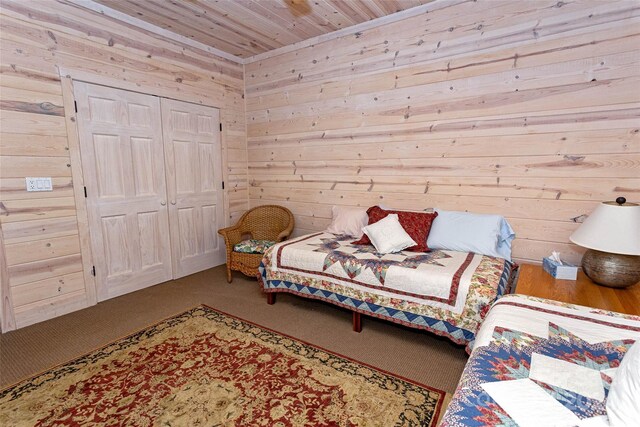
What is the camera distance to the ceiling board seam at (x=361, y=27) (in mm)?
2777

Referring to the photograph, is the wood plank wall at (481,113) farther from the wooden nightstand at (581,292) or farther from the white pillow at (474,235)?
the wooden nightstand at (581,292)

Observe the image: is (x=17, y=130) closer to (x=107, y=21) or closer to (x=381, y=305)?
(x=107, y=21)

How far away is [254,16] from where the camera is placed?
2.97 metres

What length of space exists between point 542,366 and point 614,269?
4.01 feet

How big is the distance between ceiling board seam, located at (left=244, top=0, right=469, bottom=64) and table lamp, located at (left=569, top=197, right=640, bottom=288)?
2008mm

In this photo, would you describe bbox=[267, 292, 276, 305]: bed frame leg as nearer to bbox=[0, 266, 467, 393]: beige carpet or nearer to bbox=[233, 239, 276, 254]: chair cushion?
bbox=[0, 266, 467, 393]: beige carpet

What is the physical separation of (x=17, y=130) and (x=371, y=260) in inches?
112

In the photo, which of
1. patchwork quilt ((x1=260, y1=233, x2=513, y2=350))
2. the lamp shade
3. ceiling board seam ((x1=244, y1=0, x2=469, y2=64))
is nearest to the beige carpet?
patchwork quilt ((x1=260, y1=233, x2=513, y2=350))

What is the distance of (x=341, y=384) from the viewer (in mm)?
1869

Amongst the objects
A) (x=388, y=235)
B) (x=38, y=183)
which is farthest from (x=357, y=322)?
(x=38, y=183)

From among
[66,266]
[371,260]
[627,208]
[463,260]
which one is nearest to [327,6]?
[371,260]

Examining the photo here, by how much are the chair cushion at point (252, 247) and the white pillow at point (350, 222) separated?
A: 2.34 ft

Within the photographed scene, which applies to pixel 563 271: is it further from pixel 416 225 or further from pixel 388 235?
pixel 388 235

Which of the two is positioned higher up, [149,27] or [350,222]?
[149,27]
